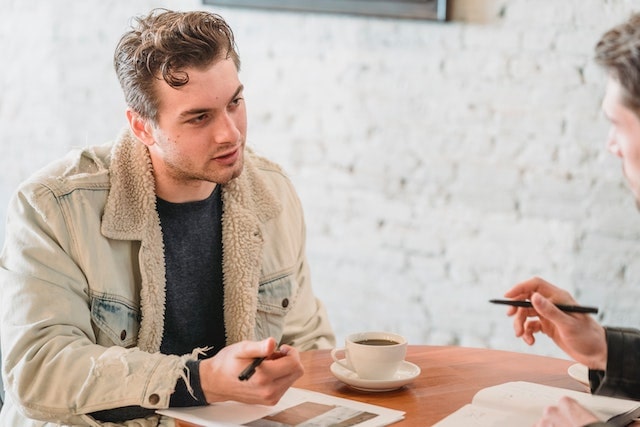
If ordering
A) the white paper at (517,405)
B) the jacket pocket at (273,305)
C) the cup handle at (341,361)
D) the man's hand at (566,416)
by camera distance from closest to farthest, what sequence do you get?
the man's hand at (566,416)
the white paper at (517,405)
the cup handle at (341,361)
the jacket pocket at (273,305)

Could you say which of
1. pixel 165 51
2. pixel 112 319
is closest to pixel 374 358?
pixel 112 319

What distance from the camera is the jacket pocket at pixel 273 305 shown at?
2221mm

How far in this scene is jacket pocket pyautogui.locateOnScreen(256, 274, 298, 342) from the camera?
2221 millimetres

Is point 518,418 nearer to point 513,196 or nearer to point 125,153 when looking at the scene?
point 125,153

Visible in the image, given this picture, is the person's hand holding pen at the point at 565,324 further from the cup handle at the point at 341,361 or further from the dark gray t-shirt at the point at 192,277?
the dark gray t-shirt at the point at 192,277

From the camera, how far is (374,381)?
182 cm

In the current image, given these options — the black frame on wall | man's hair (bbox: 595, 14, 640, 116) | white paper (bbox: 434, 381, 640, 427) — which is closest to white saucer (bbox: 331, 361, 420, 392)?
white paper (bbox: 434, 381, 640, 427)

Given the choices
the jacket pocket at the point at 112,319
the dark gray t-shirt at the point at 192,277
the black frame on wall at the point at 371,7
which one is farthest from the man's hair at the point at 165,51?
the black frame on wall at the point at 371,7

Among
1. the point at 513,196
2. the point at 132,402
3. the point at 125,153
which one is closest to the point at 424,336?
the point at 513,196

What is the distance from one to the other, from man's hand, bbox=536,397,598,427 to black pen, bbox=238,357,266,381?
1.58 ft

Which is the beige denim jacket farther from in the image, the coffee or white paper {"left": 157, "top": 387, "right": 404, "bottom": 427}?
the coffee

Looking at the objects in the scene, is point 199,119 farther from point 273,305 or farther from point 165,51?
point 273,305

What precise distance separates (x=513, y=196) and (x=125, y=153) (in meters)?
1.49

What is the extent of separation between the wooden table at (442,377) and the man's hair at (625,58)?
589 mm
